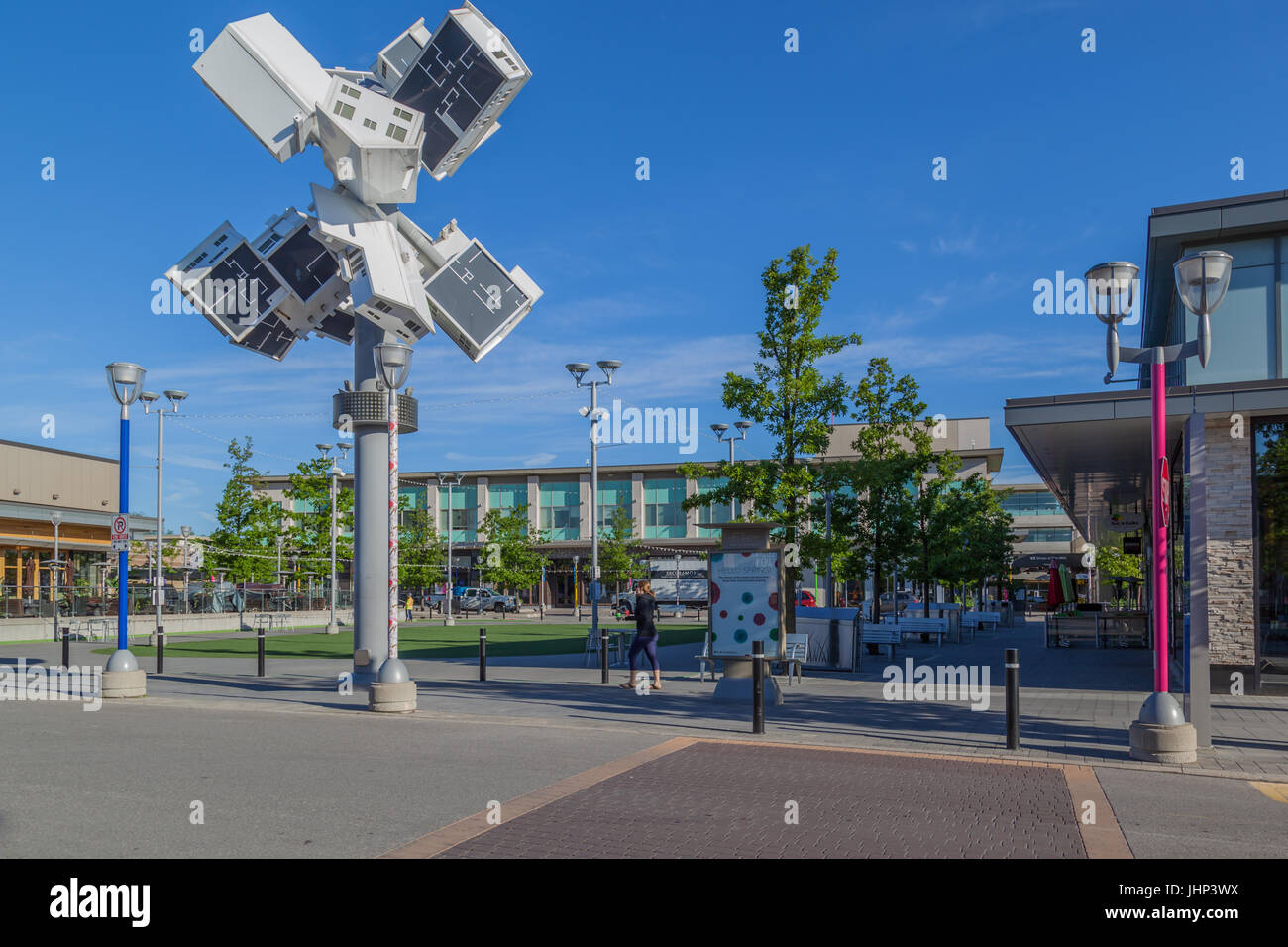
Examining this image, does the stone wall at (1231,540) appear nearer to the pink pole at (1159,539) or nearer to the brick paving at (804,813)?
the pink pole at (1159,539)

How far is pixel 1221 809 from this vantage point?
8.15 m

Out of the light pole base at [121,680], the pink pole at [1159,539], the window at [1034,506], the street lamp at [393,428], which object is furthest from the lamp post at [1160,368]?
the window at [1034,506]

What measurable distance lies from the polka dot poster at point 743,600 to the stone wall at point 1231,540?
6.60 metres

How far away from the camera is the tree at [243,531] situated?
1946 inches

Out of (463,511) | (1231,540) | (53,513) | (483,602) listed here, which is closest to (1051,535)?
(463,511)

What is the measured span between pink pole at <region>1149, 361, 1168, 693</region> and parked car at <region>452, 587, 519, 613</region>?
188 ft

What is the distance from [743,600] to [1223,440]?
25.0 ft

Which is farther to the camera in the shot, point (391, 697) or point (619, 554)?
point (619, 554)

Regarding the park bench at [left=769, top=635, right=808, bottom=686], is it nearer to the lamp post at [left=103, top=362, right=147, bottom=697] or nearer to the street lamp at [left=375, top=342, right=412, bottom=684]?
the street lamp at [left=375, top=342, right=412, bottom=684]

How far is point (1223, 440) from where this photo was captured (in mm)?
15867

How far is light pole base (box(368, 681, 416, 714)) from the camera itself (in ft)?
45.2

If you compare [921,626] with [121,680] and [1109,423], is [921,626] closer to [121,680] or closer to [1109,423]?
[1109,423]
